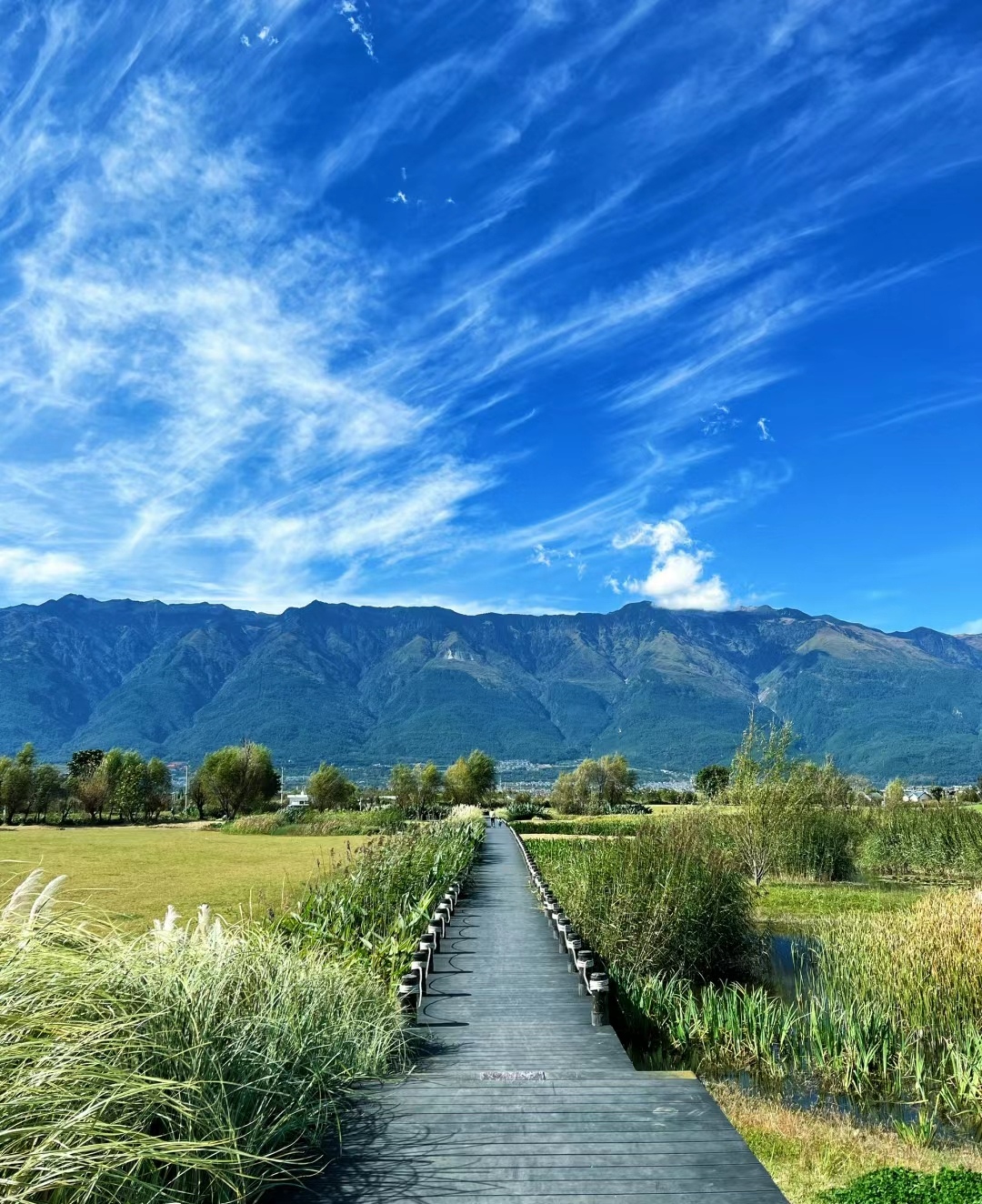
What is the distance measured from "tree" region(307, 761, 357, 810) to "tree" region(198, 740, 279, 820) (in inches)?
179

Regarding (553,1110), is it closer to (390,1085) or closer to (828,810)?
(390,1085)

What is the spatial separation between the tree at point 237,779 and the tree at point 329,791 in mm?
4537

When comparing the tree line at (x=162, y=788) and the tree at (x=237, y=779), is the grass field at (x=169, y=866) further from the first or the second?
the tree at (x=237, y=779)

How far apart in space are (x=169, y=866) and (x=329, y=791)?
1347 inches

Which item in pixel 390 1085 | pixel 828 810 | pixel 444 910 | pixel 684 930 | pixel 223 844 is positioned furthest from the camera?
pixel 223 844

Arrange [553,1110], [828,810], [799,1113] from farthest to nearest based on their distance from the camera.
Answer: [828,810] → [799,1113] → [553,1110]

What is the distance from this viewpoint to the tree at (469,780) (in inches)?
2584

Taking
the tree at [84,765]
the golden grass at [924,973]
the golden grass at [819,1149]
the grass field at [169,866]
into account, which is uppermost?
the tree at [84,765]

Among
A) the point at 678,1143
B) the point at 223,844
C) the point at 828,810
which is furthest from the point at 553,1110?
the point at 223,844

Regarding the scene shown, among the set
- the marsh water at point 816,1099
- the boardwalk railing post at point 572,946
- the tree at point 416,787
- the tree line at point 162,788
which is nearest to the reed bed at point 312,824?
the tree line at point 162,788

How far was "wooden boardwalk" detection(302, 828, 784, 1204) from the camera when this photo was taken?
159 inches

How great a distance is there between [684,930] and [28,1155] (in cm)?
972

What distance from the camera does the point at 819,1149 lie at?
21.2 ft

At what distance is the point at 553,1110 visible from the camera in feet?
16.6
